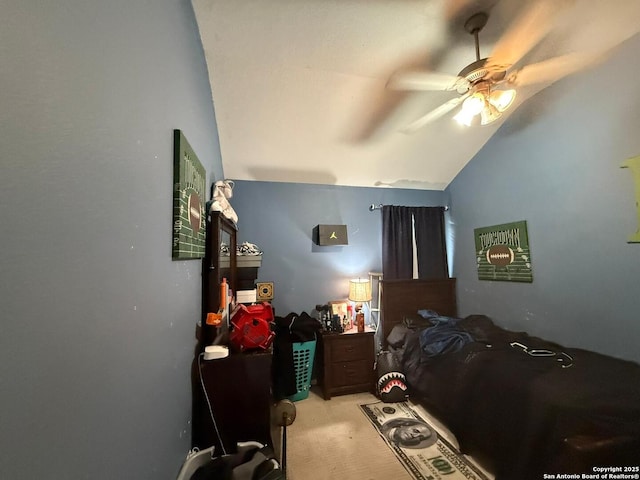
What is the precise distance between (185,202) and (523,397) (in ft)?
6.77

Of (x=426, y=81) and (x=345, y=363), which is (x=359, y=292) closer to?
(x=345, y=363)

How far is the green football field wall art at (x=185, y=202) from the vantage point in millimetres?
1046

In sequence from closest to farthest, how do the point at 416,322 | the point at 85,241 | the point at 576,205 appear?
the point at 85,241
the point at 576,205
the point at 416,322

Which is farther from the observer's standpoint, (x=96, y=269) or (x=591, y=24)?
(x=591, y=24)

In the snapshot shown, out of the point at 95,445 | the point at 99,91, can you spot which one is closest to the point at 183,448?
the point at 95,445

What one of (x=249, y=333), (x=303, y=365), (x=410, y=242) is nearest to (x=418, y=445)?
(x=303, y=365)

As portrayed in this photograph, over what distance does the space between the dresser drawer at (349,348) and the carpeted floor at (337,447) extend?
1.27ft

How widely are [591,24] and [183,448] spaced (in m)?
3.33

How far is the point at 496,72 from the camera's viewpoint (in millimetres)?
1447

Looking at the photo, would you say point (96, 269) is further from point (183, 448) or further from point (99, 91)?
point (183, 448)

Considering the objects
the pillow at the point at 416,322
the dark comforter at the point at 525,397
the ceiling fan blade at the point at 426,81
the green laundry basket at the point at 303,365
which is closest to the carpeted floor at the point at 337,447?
the green laundry basket at the point at 303,365

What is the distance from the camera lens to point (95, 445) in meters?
0.54

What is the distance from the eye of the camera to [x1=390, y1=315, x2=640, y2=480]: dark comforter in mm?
1233

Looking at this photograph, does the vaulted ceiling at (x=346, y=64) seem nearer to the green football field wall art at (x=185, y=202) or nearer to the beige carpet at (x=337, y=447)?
the green football field wall art at (x=185, y=202)
